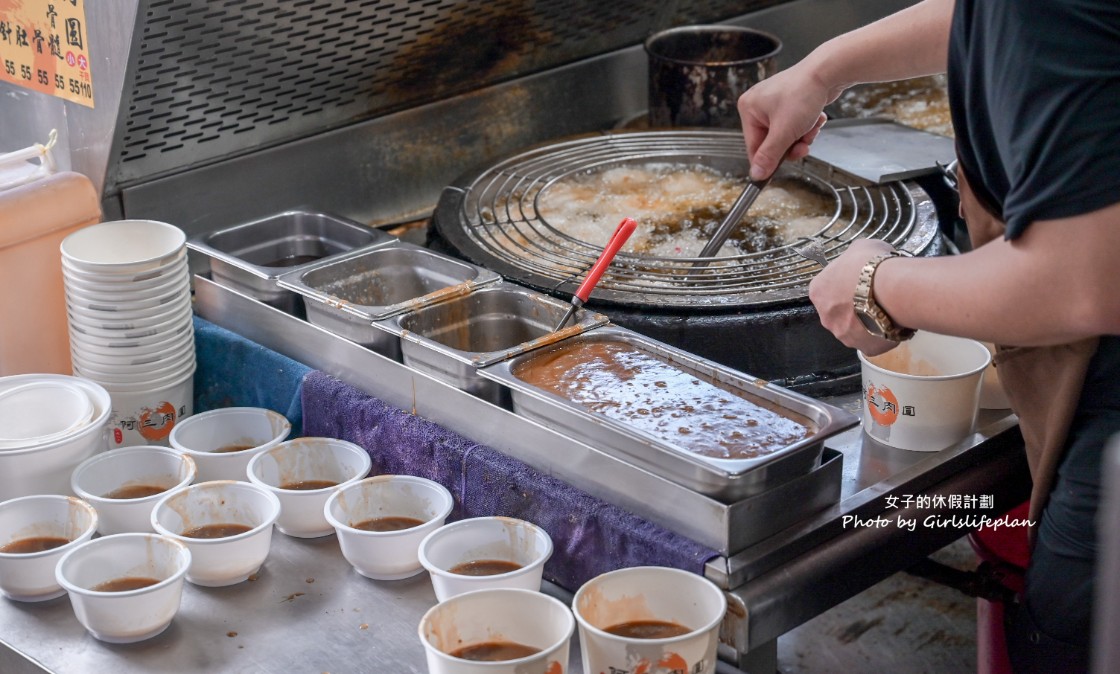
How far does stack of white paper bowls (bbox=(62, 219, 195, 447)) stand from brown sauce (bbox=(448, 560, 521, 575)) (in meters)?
0.82

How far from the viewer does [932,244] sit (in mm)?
2615

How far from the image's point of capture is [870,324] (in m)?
1.79

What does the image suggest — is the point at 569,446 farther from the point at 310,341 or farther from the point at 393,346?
the point at 310,341

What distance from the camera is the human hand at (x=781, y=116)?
89.0 inches

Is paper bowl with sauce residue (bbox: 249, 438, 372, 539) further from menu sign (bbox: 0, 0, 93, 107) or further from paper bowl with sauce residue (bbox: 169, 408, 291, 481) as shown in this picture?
menu sign (bbox: 0, 0, 93, 107)

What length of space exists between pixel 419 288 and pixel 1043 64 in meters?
1.44

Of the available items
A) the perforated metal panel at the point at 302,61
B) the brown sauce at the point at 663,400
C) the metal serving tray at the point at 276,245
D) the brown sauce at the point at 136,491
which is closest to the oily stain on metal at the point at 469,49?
the perforated metal panel at the point at 302,61

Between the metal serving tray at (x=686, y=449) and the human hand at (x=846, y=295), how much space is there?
13cm

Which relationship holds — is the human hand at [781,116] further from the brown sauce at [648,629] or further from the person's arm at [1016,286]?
the brown sauce at [648,629]

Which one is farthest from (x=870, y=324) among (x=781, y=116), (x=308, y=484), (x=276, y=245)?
(x=276, y=245)

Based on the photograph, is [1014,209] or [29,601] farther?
[29,601]

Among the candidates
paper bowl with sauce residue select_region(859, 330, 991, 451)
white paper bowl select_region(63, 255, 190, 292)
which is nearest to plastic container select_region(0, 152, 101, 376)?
white paper bowl select_region(63, 255, 190, 292)

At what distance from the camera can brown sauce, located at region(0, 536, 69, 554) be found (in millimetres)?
2002

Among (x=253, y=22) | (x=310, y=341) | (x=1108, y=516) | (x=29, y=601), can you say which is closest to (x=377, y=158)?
(x=253, y=22)
